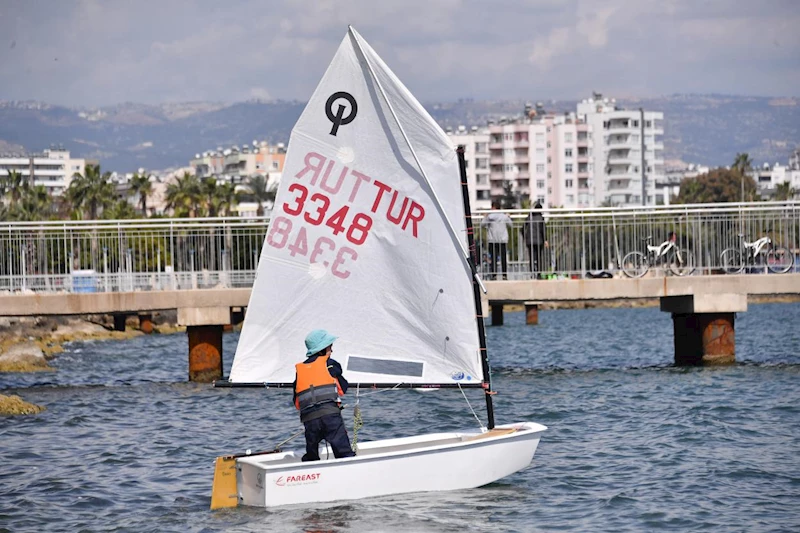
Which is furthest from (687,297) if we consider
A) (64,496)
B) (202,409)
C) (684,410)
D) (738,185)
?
(738,185)

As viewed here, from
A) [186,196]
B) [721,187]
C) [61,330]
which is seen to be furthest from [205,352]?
[721,187]

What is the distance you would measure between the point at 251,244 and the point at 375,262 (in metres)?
17.3

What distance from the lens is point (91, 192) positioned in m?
127

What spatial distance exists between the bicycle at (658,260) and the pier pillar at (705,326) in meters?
0.83

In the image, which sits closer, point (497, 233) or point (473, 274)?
point (473, 274)

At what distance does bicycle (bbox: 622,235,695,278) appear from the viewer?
31672 mm

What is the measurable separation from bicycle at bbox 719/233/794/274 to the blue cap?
18.5 metres

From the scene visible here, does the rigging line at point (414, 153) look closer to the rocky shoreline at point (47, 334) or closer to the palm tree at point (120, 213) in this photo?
the rocky shoreline at point (47, 334)

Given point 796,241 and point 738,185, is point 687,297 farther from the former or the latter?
point 738,185

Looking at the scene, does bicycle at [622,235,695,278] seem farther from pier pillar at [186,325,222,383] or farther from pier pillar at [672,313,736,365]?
pier pillar at [186,325,222,383]

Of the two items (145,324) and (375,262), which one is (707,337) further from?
(145,324)

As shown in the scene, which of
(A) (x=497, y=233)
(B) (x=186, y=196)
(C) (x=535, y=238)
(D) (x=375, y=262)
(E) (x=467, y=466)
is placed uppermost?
(B) (x=186, y=196)

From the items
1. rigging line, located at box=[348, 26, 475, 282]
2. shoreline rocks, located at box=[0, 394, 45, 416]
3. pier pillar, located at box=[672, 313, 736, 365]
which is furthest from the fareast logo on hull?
pier pillar, located at box=[672, 313, 736, 365]

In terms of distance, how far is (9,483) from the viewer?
18438 millimetres
